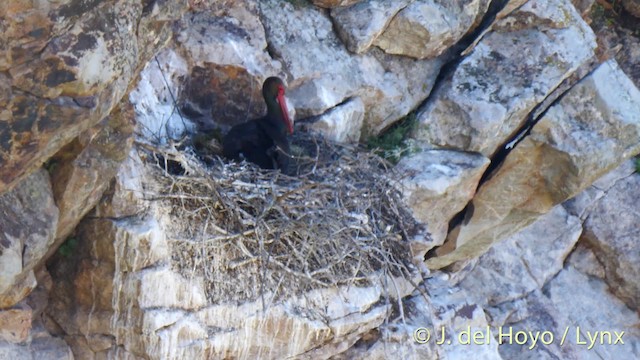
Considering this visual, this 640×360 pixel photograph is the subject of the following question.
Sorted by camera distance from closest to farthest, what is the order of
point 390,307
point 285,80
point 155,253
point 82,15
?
point 82,15 < point 155,253 < point 390,307 < point 285,80

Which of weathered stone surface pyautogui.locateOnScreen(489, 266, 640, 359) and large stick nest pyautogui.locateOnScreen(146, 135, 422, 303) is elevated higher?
large stick nest pyautogui.locateOnScreen(146, 135, 422, 303)

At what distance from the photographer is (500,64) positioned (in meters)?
9.20

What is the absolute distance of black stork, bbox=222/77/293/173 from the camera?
8086mm

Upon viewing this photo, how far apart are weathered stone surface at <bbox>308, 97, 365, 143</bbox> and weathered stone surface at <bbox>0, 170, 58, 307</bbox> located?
2610 millimetres

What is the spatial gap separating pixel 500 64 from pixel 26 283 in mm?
4279

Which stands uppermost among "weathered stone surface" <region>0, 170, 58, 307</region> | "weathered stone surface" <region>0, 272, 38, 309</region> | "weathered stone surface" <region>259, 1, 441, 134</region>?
"weathered stone surface" <region>259, 1, 441, 134</region>

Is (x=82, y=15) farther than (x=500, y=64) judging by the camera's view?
→ No

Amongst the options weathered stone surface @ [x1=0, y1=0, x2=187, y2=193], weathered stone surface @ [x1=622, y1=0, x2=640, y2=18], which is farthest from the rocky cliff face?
weathered stone surface @ [x1=622, y1=0, x2=640, y2=18]

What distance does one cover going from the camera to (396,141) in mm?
8930

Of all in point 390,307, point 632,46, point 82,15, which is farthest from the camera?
point 632,46

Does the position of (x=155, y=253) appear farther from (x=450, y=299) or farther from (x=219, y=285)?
(x=450, y=299)

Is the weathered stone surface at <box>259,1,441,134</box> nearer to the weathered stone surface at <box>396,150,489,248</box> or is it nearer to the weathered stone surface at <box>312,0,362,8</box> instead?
the weathered stone surface at <box>312,0,362,8</box>

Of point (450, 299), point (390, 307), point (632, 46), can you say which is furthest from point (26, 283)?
point (632, 46)

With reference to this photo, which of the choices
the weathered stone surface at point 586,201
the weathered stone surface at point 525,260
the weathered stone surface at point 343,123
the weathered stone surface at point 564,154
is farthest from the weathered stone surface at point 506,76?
the weathered stone surface at point 586,201
